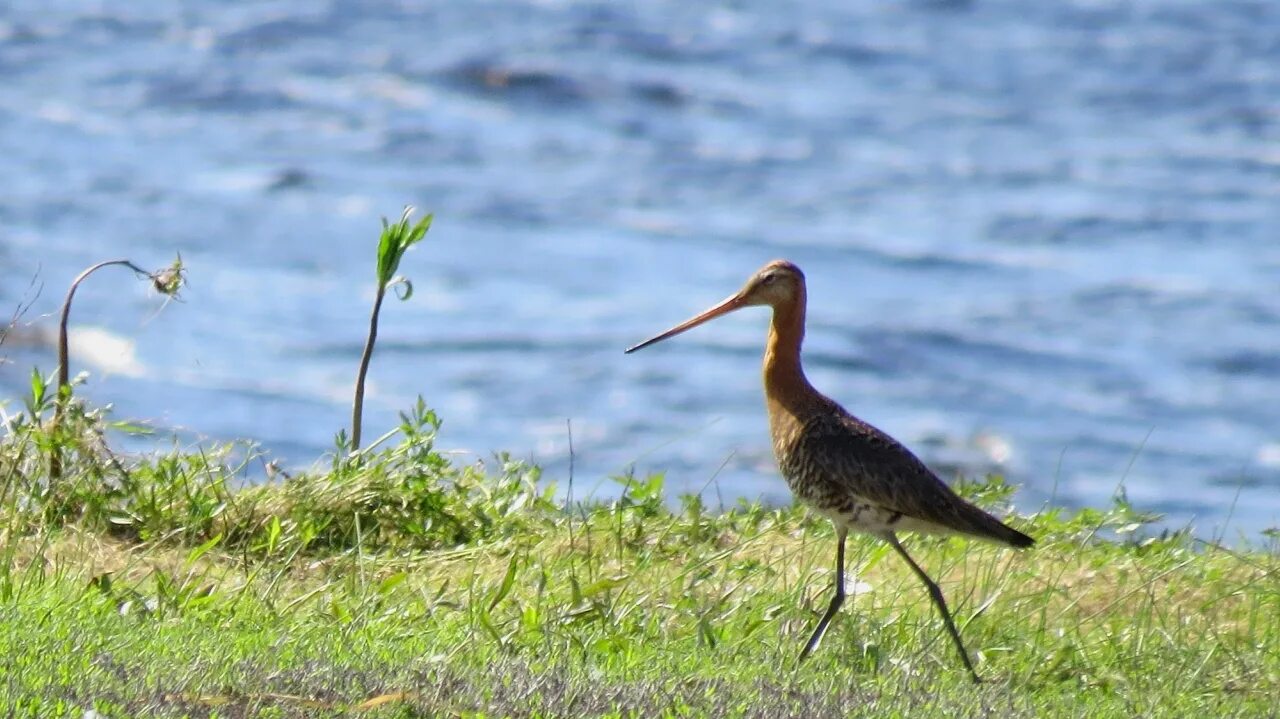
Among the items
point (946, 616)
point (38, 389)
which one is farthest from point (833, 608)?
point (38, 389)

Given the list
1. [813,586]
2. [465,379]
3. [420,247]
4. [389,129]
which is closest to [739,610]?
[813,586]

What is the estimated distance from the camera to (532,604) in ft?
19.8

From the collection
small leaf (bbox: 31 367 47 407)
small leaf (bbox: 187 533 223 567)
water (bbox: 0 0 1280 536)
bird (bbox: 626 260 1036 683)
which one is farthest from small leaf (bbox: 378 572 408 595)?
water (bbox: 0 0 1280 536)

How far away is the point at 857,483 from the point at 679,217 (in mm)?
12817

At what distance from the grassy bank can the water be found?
5.15 metres

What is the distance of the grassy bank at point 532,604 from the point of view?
4910mm

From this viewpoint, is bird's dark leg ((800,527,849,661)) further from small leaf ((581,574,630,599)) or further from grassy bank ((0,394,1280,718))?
small leaf ((581,574,630,599))

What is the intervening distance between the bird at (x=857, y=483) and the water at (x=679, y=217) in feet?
18.7

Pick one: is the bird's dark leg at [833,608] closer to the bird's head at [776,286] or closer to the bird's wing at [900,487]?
the bird's wing at [900,487]

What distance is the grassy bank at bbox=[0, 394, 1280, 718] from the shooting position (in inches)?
193

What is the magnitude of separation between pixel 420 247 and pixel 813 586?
1177 centimetres

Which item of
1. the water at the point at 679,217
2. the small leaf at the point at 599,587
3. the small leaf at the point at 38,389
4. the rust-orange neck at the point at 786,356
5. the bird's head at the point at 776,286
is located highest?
the bird's head at the point at 776,286

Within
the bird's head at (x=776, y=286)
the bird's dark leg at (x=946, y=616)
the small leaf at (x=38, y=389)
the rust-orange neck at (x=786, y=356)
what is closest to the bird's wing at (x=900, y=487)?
the bird's dark leg at (x=946, y=616)

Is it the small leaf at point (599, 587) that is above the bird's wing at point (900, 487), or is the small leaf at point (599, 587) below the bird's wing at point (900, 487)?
below
